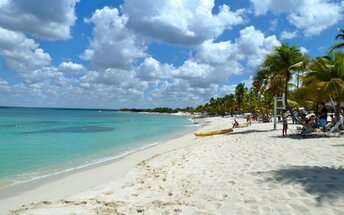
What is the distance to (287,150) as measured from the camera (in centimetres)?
1091

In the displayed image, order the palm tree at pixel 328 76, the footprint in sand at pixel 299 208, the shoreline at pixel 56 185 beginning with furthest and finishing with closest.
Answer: the palm tree at pixel 328 76
the shoreline at pixel 56 185
the footprint in sand at pixel 299 208

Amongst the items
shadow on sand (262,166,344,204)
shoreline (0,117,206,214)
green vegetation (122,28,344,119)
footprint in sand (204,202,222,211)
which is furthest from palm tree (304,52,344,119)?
footprint in sand (204,202,222,211)

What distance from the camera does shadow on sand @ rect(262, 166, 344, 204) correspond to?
18.4 ft

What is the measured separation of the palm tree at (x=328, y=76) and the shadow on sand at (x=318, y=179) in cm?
833

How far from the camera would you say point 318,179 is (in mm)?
6547

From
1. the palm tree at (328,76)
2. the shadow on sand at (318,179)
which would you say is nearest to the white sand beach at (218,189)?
the shadow on sand at (318,179)

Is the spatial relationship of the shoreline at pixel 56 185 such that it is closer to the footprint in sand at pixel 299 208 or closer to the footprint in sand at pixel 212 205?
the footprint in sand at pixel 212 205

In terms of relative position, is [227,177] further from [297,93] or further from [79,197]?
[297,93]

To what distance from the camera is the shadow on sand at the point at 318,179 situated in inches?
221

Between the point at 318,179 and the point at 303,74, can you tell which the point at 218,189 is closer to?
the point at 318,179

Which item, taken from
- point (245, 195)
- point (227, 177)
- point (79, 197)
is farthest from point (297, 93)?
point (79, 197)

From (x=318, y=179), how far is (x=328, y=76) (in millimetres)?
10242

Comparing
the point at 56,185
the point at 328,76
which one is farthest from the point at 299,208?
the point at 328,76

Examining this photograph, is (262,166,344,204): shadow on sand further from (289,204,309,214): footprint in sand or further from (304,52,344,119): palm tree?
(304,52,344,119): palm tree
